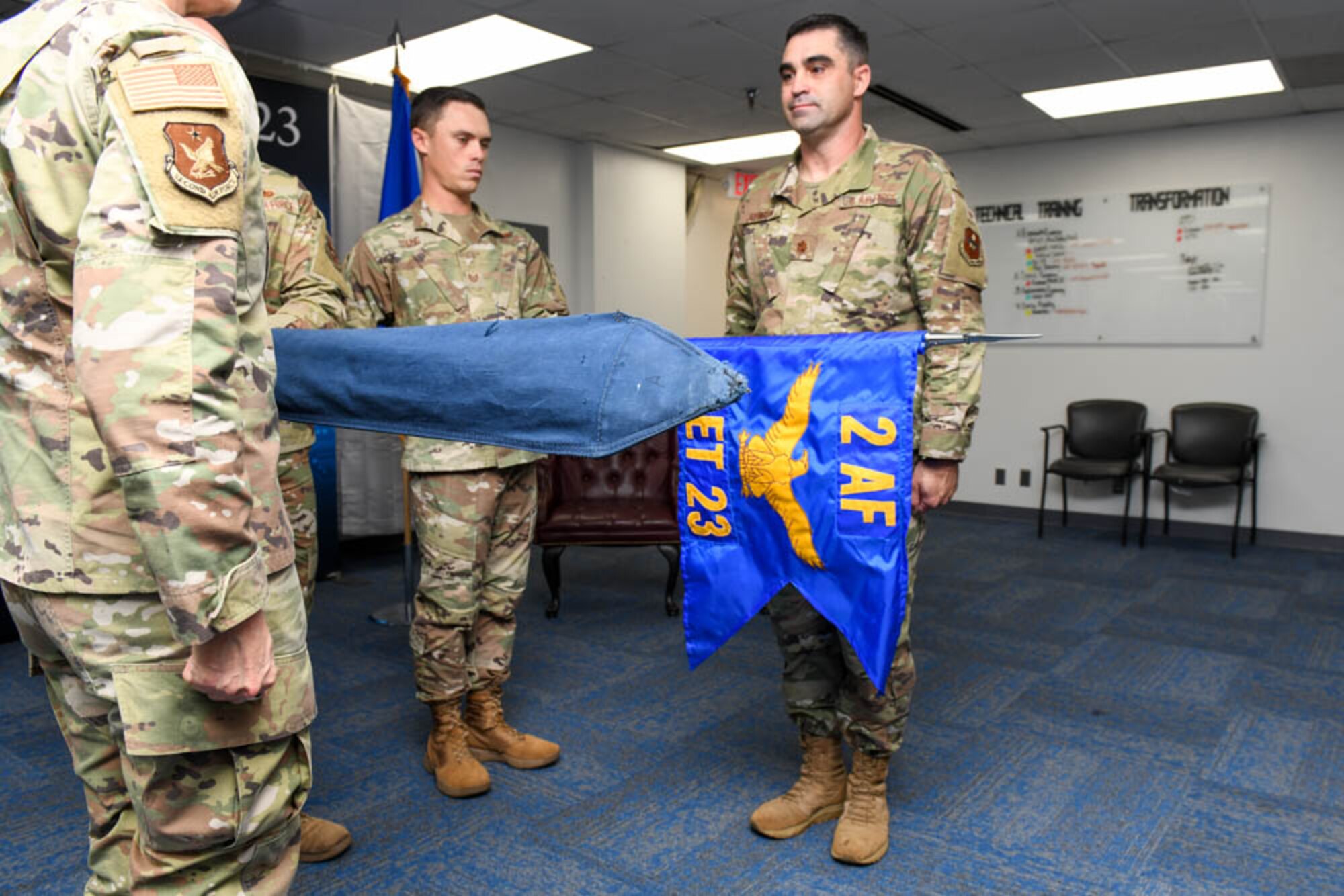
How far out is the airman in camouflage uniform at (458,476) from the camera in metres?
2.31

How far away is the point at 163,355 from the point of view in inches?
34.7

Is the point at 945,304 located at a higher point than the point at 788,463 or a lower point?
higher

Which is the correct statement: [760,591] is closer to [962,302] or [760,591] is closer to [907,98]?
[962,302]

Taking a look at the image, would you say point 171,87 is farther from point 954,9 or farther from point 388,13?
point 954,9

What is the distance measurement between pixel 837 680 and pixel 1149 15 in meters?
3.47

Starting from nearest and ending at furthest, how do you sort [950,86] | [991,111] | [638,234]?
[950,86]
[991,111]
[638,234]

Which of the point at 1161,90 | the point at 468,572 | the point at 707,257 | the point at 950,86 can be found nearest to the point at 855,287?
the point at 468,572

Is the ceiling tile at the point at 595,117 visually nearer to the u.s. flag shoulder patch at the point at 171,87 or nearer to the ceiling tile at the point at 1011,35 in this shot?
the ceiling tile at the point at 1011,35

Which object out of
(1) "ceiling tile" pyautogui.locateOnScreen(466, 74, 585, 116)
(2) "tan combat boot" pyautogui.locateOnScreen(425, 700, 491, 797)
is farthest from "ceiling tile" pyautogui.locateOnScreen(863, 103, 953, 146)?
(2) "tan combat boot" pyautogui.locateOnScreen(425, 700, 491, 797)

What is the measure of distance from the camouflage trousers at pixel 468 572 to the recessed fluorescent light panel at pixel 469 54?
272cm

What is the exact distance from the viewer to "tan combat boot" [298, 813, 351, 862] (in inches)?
79.6

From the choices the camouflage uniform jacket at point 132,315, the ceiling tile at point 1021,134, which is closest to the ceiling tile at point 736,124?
the ceiling tile at point 1021,134

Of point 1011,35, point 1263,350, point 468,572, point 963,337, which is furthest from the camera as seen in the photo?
point 1263,350

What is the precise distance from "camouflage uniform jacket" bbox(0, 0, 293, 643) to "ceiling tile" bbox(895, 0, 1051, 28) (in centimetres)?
365
